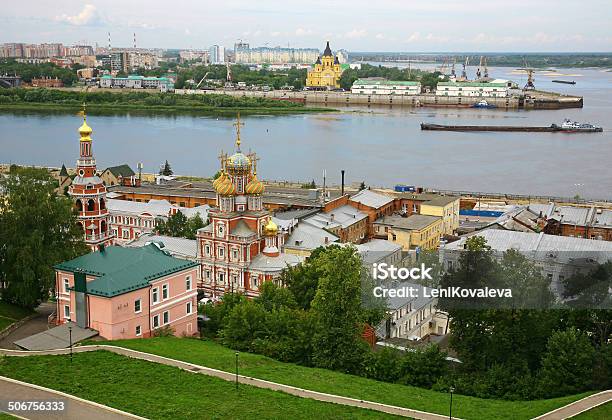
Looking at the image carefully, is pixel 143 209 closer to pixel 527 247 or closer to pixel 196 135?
pixel 527 247

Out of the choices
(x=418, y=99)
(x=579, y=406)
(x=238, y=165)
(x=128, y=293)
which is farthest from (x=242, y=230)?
(x=418, y=99)

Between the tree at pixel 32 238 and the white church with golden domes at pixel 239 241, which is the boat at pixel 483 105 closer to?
the white church with golden domes at pixel 239 241

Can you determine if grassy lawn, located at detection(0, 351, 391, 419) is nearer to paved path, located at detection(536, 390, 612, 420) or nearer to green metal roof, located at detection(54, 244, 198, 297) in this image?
green metal roof, located at detection(54, 244, 198, 297)

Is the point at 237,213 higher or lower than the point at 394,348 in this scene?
higher

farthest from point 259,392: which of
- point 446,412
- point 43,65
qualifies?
point 43,65

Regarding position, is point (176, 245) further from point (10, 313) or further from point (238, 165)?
point (10, 313)
